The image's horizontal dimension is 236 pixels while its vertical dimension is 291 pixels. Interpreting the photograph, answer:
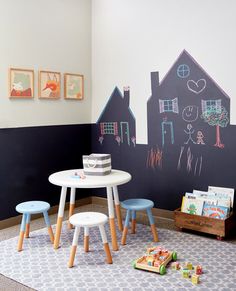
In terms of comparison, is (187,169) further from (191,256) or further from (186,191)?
(191,256)

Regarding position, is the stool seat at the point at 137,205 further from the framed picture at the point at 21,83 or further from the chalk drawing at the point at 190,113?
the framed picture at the point at 21,83

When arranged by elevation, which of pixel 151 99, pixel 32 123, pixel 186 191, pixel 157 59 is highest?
pixel 157 59

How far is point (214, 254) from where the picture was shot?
10.1 ft

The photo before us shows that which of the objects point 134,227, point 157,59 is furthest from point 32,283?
point 157,59

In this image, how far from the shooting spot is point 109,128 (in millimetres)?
4523

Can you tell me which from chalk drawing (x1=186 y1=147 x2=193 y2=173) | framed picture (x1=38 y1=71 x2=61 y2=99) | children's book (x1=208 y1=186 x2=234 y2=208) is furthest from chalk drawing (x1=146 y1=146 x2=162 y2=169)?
framed picture (x1=38 y1=71 x2=61 y2=99)

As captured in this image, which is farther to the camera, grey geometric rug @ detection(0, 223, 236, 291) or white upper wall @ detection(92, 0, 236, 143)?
white upper wall @ detection(92, 0, 236, 143)

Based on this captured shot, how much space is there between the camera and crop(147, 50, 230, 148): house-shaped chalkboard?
12.0 ft

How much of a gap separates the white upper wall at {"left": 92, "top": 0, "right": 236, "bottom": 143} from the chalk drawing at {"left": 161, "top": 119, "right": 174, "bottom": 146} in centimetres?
24

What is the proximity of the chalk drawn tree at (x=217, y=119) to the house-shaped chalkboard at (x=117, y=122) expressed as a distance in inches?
35.7

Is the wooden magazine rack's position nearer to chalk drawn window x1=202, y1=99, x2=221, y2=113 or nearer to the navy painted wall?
chalk drawn window x1=202, y1=99, x2=221, y2=113

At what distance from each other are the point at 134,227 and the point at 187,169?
0.84 metres

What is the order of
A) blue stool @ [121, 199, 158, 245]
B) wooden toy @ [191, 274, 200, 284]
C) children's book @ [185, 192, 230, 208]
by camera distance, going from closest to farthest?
1. wooden toy @ [191, 274, 200, 284]
2. blue stool @ [121, 199, 158, 245]
3. children's book @ [185, 192, 230, 208]

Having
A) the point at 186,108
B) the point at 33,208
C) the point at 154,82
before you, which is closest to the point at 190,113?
the point at 186,108
